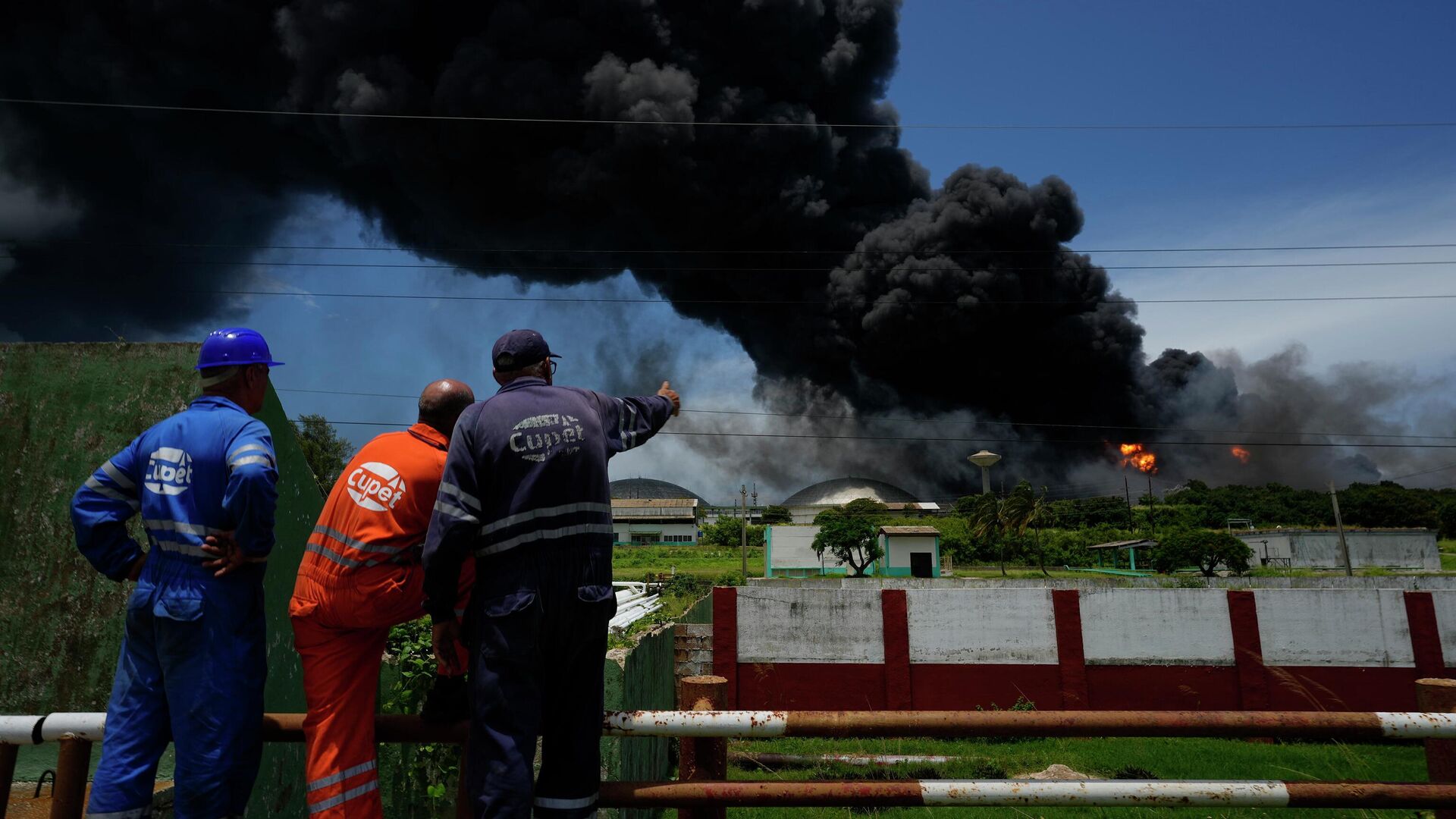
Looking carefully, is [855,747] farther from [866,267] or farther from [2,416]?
[866,267]

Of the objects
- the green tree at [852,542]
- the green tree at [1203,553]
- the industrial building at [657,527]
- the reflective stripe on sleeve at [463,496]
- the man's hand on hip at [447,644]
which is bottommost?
the man's hand on hip at [447,644]

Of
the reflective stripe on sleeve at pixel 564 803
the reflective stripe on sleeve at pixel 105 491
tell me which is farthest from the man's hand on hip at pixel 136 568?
the reflective stripe on sleeve at pixel 564 803

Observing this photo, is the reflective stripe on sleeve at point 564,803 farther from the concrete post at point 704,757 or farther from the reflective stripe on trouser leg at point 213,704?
the reflective stripe on trouser leg at point 213,704

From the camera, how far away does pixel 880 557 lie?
42.4 meters

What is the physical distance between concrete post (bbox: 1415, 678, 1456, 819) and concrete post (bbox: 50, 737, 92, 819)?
11.2ft

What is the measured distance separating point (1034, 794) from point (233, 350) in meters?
2.54

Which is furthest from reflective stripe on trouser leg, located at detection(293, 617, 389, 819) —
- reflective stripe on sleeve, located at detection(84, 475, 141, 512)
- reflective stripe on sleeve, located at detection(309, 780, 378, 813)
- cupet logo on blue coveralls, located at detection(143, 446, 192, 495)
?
reflective stripe on sleeve, located at detection(84, 475, 141, 512)

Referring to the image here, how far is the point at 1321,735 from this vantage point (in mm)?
1938

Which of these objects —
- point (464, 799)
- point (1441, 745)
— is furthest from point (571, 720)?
point (1441, 745)

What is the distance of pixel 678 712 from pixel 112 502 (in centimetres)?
168

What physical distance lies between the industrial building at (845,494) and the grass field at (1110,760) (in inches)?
2683

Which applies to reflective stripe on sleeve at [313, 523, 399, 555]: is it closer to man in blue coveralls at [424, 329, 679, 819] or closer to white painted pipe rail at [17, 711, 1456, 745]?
man in blue coveralls at [424, 329, 679, 819]

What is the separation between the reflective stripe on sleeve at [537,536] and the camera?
2.03 m

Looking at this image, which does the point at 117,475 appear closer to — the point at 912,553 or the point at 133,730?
the point at 133,730
